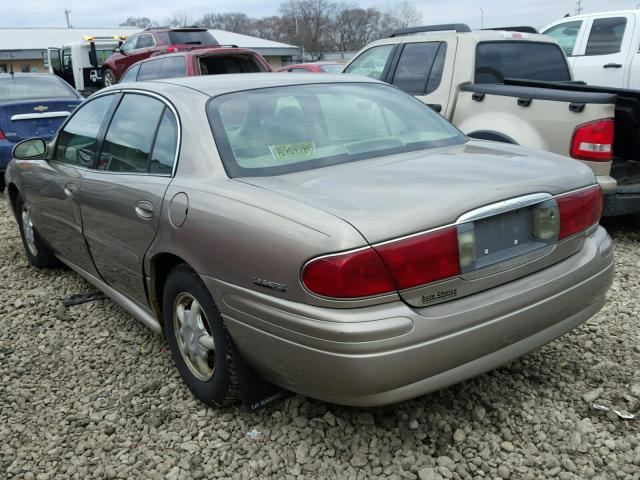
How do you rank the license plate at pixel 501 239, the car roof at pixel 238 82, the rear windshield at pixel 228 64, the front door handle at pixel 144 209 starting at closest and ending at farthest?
1. the license plate at pixel 501 239
2. the front door handle at pixel 144 209
3. the car roof at pixel 238 82
4. the rear windshield at pixel 228 64

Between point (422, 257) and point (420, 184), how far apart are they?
0.38 m

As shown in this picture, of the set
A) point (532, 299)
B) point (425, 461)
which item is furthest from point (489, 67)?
point (425, 461)

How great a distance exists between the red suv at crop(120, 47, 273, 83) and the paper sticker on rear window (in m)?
7.26

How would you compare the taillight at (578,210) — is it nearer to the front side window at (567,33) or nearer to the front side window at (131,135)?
the front side window at (131,135)

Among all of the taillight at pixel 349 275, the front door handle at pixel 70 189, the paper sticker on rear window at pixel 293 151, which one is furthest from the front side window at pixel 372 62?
the taillight at pixel 349 275

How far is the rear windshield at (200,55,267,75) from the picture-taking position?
10320 mm

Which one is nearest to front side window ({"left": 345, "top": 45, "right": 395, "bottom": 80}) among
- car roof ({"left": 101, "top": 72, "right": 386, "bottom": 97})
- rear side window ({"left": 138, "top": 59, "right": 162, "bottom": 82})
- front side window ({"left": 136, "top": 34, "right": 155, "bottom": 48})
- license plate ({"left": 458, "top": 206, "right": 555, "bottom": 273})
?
car roof ({"left": 101, "top": 72, "right": 386, "bottom": 97})

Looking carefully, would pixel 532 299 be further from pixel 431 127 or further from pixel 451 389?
pixel 431 127

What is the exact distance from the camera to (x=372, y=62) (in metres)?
7.00

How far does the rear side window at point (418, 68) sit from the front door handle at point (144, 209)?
3.85m

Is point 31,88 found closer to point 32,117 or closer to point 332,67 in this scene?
point 32,117

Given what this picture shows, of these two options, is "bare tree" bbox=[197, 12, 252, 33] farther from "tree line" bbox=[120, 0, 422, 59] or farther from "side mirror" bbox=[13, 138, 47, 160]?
"side mirror" bbox=[13, 138, 47, 160]

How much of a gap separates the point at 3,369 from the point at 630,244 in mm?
4775

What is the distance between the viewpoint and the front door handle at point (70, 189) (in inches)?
151
